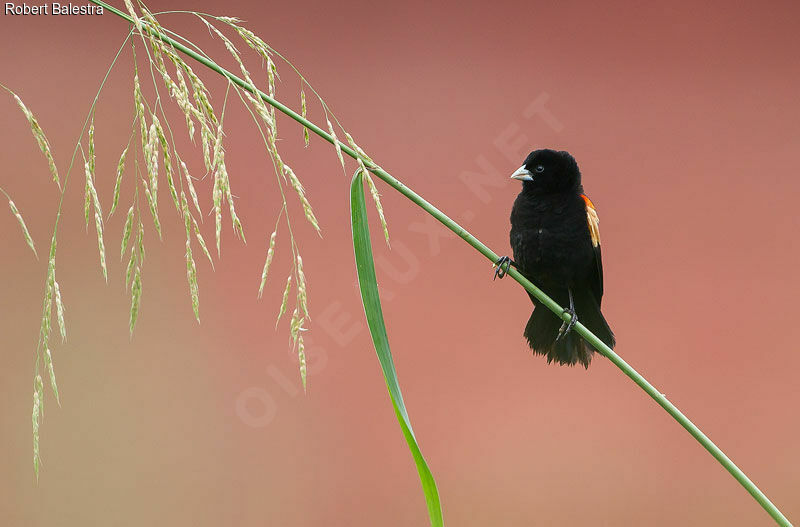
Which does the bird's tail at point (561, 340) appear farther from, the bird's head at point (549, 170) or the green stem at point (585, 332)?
the green stem at point (585, 332)

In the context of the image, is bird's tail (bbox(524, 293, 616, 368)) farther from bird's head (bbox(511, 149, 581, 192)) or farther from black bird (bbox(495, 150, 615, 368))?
bird's head (bbox(511, 149, 581, 192))

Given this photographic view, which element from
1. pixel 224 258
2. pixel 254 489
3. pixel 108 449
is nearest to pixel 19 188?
pixel 224 258

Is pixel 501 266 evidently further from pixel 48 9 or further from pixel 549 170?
pixel 48 9

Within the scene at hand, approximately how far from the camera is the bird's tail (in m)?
1.09

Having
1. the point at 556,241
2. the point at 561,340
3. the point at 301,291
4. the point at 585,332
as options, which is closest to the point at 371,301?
the point at 301,291

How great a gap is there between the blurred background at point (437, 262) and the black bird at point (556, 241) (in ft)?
2.70

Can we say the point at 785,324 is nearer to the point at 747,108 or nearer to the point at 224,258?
the point at 747,108

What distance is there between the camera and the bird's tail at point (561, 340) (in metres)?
1.09

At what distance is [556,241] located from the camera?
1.22 meters

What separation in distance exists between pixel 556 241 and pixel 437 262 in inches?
37.9

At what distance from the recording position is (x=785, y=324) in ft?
7.11

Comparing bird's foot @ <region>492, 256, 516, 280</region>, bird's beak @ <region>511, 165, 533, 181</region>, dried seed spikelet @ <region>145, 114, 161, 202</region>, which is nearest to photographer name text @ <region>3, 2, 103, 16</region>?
bird's beak @ <region>511, 165, 533, 181</region>

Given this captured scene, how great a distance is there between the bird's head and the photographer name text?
1394 mm

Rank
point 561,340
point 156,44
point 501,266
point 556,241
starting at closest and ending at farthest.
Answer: point 156,44
point 501,266
point 561,340
point 556,241
